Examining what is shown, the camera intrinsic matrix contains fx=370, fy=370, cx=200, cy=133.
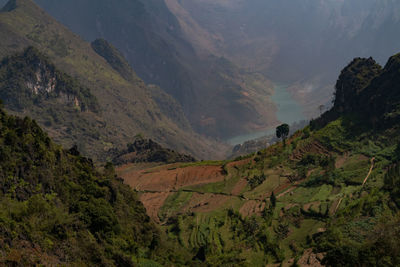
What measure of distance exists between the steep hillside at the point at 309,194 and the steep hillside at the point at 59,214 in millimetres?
12211

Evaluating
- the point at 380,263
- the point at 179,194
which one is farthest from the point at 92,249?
the point at 179,194

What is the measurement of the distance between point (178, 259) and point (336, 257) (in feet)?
71.7

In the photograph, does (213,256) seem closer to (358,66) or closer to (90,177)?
(90,177)

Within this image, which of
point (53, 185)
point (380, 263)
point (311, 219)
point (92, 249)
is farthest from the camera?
point (311, 219)

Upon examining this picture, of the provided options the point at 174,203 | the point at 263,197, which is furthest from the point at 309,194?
the point at 174,203

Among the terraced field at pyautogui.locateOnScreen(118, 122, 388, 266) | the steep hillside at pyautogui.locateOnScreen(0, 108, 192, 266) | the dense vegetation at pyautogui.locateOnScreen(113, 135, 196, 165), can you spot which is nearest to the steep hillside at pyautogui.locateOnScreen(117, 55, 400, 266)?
the terraced field at pyautogui.locateOnScreen(118, 122, 388, 266)

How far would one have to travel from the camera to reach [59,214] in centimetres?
3797

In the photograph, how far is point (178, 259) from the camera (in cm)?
4881

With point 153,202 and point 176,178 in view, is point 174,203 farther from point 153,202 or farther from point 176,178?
point 176,178

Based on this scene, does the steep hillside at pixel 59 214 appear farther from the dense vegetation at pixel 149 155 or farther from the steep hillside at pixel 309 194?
the dense vegetation at pixel 149 155

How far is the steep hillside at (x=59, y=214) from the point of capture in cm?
3164

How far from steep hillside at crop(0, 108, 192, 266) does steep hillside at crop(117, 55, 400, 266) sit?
1221 centimetres

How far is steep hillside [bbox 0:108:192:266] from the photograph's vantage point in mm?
31641

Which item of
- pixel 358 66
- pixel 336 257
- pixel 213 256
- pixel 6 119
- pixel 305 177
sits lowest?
pixel 213 256
